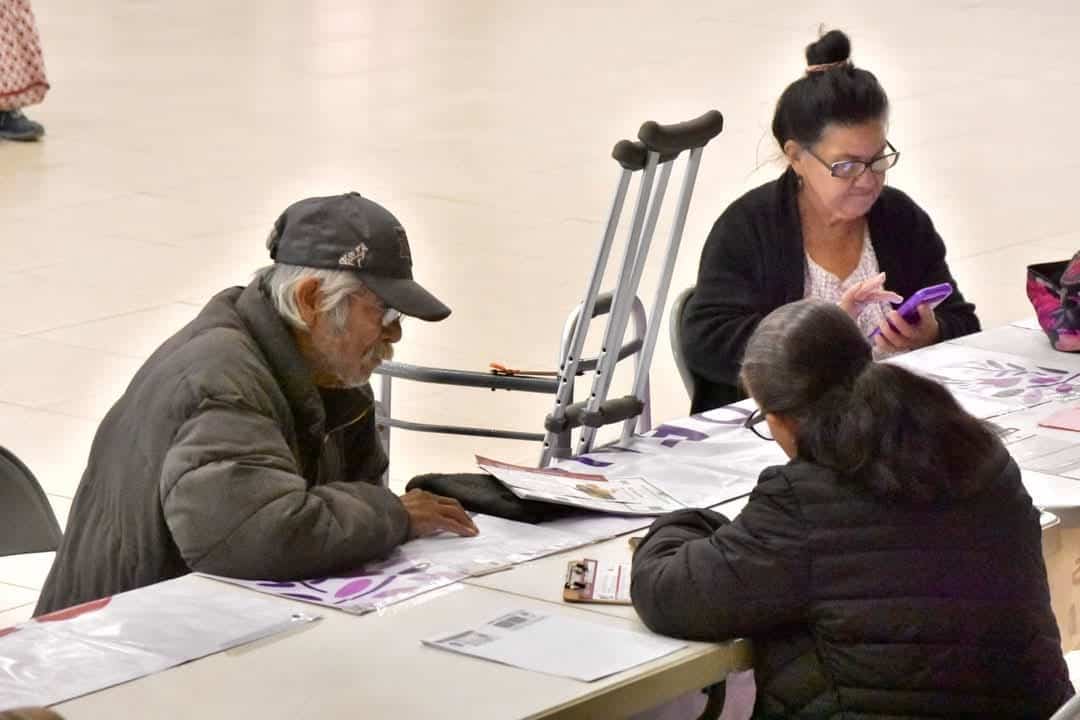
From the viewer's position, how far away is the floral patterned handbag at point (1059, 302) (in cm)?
470

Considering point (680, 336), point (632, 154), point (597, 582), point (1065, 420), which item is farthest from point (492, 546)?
point (680, 336)

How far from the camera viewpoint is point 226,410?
308cm

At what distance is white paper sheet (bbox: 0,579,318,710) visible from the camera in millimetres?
2633

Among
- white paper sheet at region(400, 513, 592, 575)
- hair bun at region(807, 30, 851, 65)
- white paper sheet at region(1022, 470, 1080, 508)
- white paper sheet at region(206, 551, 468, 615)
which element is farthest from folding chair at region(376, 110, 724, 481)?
white paper sheet at region(206, 551, 468, 615)

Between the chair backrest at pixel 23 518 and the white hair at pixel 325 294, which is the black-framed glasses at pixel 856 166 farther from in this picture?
the chair backrest at pixel 23 518

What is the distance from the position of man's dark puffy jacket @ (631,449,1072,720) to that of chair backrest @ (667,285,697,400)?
190cm

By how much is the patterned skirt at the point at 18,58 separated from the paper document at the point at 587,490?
7.11 meters

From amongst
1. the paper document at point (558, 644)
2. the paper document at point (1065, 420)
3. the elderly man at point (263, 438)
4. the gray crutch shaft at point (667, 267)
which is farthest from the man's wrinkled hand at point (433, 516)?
the paper document at point (1065, 420)

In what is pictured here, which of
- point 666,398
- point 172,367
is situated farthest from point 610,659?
point 666,398

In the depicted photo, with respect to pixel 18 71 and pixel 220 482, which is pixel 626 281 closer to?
pixel 220 482

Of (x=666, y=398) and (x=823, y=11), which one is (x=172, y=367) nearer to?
(x=666, y=398)

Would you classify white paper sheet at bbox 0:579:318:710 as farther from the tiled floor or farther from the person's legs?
the person's legs

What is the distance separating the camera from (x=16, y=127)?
10.2 metres

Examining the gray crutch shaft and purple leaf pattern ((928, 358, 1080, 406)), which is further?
purple leaf pattern ((928, 358, 1080, 406))
